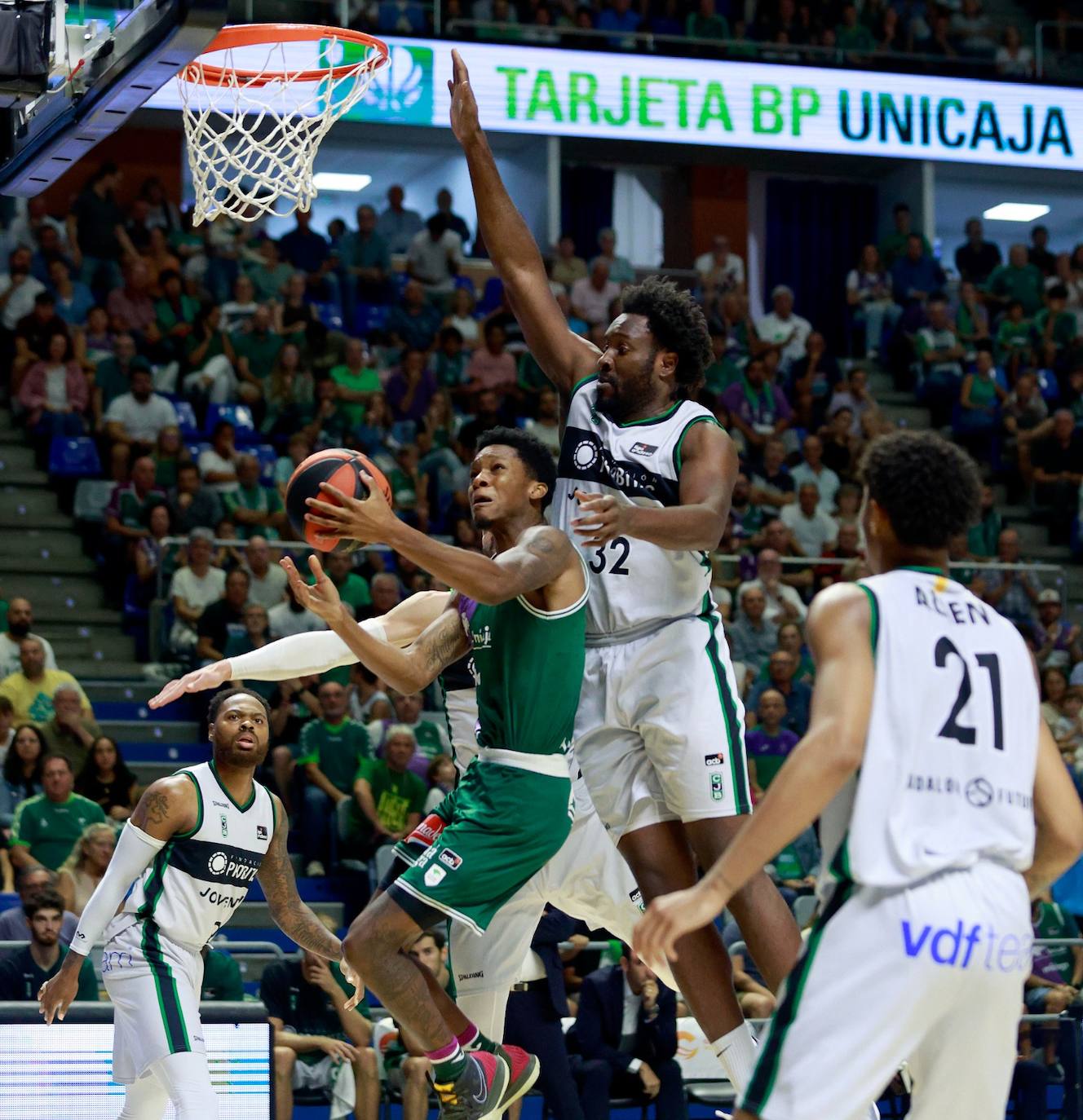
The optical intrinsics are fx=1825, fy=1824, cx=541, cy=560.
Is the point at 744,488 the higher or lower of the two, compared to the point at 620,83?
lower

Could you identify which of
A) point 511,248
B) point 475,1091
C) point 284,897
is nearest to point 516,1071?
point 475,1091

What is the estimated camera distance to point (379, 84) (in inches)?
617

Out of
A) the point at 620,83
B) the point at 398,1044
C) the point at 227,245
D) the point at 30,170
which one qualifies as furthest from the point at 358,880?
the point at 620,83

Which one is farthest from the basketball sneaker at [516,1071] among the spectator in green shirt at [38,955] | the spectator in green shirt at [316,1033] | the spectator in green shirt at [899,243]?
the spectator in green shirt at [899,243]

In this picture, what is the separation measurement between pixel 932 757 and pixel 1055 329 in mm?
15994

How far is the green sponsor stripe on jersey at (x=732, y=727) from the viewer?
18.2ft

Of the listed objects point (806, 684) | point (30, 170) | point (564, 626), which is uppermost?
point (30, 170)

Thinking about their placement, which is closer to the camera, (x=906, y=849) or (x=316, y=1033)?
(x=906, y=849)

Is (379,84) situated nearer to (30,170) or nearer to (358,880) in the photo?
(358,880)

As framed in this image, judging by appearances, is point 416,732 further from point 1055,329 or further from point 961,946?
point 1055,329

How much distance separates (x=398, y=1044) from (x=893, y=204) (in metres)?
14.6

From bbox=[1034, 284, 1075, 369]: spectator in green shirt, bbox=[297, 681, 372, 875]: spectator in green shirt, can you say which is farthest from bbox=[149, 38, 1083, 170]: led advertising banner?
bbox=[297, 681, 372, 875]: spectator in green shirt

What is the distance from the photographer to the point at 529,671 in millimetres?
5449

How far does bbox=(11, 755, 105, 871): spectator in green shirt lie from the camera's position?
10.3 metres
